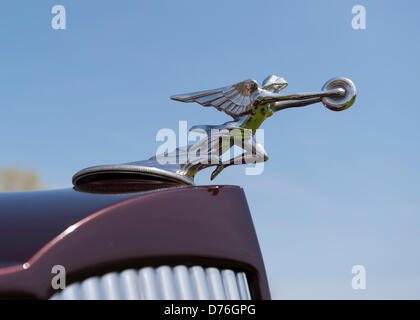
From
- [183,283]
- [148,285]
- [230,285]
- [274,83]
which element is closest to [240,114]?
[274,83]

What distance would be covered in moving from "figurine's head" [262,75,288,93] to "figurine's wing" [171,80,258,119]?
13 centimetres

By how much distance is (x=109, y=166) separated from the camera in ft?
8.86

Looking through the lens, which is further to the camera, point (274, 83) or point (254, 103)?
point (274, 83)

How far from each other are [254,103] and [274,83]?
0.87 ft

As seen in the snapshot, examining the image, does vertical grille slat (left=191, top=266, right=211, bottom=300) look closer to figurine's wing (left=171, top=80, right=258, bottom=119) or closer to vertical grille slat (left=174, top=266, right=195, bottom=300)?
vertical grille slat (left=174, top=266, right=195, bottom=300)

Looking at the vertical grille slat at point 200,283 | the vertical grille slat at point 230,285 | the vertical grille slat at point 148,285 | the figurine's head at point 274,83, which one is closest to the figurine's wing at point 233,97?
the figurine's head at point 274,83

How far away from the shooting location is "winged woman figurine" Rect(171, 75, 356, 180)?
3.23 m

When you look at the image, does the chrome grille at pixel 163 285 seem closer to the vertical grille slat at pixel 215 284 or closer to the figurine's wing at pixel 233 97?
the vertical grille slat at pixel 215 284

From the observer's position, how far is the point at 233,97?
11.0 feet

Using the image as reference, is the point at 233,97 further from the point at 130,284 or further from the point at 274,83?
the point at 130,284

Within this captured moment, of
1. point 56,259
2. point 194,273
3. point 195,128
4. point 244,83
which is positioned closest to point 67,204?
point 56,259

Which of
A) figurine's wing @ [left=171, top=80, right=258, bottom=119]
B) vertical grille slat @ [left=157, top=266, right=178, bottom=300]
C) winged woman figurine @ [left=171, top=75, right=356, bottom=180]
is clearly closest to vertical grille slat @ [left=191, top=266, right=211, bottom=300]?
vertical grille slat @ [left=157, top=266, right=178, bottom=300]

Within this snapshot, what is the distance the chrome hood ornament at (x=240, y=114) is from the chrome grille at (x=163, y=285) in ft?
3.03
